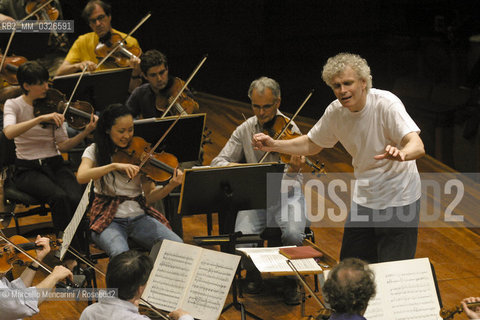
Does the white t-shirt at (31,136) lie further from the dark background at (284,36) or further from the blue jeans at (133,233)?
the dark background at (284,36)

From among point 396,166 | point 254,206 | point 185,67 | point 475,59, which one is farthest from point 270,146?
point 185,67

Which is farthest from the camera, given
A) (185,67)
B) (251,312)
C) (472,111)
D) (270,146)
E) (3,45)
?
(185,67)

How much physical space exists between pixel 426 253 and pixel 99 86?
2.40m

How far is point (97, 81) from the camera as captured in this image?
4.23 m

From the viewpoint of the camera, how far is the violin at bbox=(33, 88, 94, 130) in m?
4.00

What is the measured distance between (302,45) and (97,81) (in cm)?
427

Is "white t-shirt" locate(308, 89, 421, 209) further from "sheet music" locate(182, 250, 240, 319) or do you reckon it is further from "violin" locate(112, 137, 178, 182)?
"violin" locate(112, 137, 178, 182)

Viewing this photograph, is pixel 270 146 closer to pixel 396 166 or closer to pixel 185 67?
pixel 396 166

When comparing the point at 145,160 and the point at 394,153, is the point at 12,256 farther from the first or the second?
the point at 394,153

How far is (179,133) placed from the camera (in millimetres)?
3623

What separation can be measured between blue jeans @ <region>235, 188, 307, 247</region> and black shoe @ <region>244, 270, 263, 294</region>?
0.17 m

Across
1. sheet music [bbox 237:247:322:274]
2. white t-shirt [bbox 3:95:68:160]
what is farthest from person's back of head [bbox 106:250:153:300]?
white t-shirt [bbox 3:95:68:160]

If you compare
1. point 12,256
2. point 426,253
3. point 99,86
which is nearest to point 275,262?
point 12,256

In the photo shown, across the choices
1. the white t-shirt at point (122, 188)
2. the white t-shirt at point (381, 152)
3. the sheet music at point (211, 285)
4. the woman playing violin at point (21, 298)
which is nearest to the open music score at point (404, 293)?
the white t-shirt at point (381, 152)
